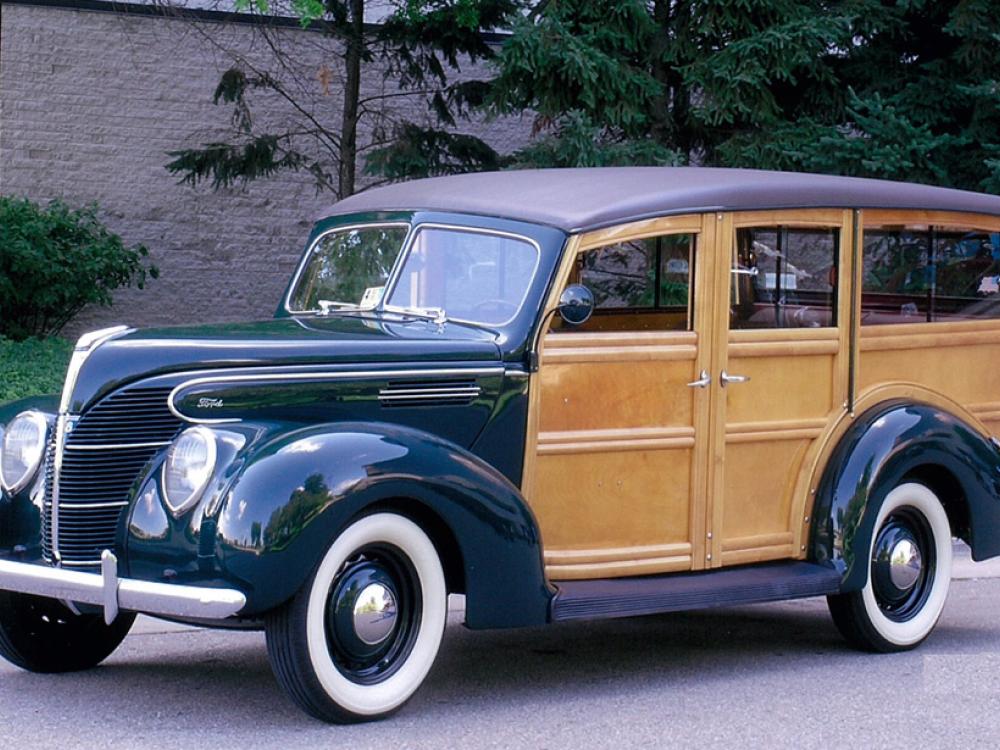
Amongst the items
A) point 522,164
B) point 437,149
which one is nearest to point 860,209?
point 522,164

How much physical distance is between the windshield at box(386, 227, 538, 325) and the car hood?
107 mm

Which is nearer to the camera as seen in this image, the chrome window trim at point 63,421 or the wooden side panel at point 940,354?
the chrome window trim at point 63,421

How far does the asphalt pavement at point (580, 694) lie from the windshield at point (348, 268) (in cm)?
148

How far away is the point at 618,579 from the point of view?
5676 millimetres

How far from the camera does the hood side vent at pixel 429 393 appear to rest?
5.20 meters

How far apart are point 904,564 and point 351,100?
10.1 meters

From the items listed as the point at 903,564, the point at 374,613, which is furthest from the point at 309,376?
the point at 903,564

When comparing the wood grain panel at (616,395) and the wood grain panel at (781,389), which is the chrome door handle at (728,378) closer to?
the wood grain panel at (781,389)

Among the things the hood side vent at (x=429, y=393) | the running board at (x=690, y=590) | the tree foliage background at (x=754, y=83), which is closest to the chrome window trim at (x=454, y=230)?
the hood side vent at (x=429, y=393)

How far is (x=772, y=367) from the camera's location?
20.1 feet

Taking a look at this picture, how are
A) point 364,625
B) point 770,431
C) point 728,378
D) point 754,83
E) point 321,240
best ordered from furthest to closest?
point 754,83 < point 321,240 < point 770,431 < point 728,378 < point 364,625

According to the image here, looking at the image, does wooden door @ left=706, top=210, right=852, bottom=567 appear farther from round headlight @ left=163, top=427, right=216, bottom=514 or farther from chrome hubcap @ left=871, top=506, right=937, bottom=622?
round headlight @ left=163, top=427, right=216, bottom=514

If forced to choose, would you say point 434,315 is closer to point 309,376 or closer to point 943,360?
point 309,376

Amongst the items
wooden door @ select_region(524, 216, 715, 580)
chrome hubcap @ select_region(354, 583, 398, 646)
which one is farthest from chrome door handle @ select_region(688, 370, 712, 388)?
chrome hubcap @ select_region(354, 583, 398, 646)
